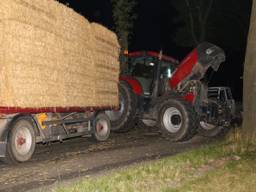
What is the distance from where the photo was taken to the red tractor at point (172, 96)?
1514 centimetres

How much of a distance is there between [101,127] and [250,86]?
4.83 m

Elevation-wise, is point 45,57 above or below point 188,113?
above

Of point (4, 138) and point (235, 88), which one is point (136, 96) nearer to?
point (4, 138)

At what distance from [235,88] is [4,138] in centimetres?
3161

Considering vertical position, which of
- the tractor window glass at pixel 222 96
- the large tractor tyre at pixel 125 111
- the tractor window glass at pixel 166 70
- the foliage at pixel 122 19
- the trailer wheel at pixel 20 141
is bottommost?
the trailer wheel at pixel 20 141

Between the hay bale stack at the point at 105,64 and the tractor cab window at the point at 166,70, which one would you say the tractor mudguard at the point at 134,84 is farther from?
the tractor cab window at the point at 166,70

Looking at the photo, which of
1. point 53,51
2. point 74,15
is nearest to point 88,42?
point 74,15

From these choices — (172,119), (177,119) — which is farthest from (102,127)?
(177,119)

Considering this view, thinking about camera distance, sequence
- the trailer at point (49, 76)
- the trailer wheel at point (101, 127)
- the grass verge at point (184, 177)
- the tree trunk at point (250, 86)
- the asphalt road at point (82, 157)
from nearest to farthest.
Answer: the grass verge at point (184, 177), the asphalt road at point (82, 157), the trailer at point (49, 76), the tree trunk at point (250, 86), the trailer wheel at point (101, 127)

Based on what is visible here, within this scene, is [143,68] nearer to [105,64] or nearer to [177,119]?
[105,64]

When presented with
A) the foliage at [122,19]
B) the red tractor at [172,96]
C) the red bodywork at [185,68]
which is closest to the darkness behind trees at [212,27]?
the foliage at [122,19]

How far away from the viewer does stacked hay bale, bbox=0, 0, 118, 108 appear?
32.0ft

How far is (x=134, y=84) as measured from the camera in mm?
16125

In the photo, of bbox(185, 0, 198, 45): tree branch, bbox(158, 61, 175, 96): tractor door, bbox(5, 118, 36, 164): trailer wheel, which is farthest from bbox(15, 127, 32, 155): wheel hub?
bbox(185, 0, 198, 45): tree branch
